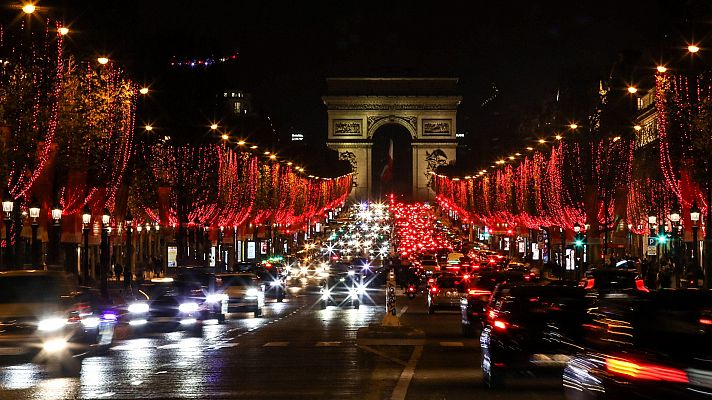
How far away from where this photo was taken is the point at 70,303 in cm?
2455

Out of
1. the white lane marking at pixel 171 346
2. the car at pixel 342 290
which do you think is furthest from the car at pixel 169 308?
the car at pixel 342 290

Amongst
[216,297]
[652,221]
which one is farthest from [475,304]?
[652,221]

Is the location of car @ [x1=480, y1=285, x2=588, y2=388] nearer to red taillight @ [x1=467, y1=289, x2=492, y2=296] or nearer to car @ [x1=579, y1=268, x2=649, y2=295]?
red taillight @ [x1=467, y1=289, x2=492, y2=296]

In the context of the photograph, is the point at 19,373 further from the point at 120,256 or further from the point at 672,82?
the point at 120,256

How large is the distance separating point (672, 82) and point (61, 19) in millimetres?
21916

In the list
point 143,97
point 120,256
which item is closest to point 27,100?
point 143,97

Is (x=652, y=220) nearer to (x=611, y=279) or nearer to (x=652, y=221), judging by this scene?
(x=652, y=221)

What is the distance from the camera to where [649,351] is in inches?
478

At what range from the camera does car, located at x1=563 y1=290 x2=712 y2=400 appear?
1130cm

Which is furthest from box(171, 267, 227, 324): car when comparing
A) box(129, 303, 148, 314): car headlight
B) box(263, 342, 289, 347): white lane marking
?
box(263, 342, 289, 347): white lane marking

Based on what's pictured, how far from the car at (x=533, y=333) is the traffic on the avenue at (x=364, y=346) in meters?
0.02

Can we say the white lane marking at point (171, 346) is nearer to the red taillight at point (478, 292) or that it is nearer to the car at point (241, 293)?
the red taillight at point (478, 292)

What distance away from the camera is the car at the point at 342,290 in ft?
182

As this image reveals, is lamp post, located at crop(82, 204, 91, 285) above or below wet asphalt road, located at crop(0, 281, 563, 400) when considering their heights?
above
